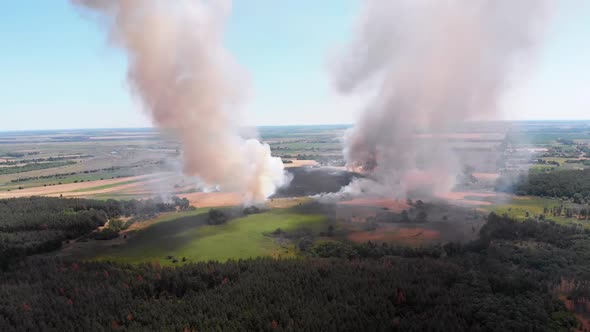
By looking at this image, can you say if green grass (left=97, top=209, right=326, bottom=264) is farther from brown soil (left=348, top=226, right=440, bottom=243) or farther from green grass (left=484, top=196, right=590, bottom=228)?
green grass (left=484, top=196, right=590, bottom=228)

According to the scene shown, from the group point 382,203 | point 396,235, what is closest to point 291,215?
point 382,203

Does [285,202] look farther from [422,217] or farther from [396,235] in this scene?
[396,235]

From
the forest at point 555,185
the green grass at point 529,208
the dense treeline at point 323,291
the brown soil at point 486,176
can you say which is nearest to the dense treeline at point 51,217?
the dense treeline at point 323,291

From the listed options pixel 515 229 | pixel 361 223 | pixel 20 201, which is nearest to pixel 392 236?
pixel 361 223

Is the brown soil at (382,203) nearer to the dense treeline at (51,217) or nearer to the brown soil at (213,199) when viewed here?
the brown soil at (213,199)

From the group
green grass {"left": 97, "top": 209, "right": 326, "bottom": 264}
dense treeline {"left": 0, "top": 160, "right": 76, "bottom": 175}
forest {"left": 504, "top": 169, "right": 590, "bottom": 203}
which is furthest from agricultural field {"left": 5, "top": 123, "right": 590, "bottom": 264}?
dense treeline {"left": 0, "top": 160, "right": 76, "bottom": 175}

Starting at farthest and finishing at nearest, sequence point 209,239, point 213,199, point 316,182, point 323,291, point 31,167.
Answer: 1. point 31,167
2. point 316,182
3. point 213,199
4. point 209,239
5. point 323,291

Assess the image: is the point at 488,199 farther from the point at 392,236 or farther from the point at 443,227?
the point at 392,236
